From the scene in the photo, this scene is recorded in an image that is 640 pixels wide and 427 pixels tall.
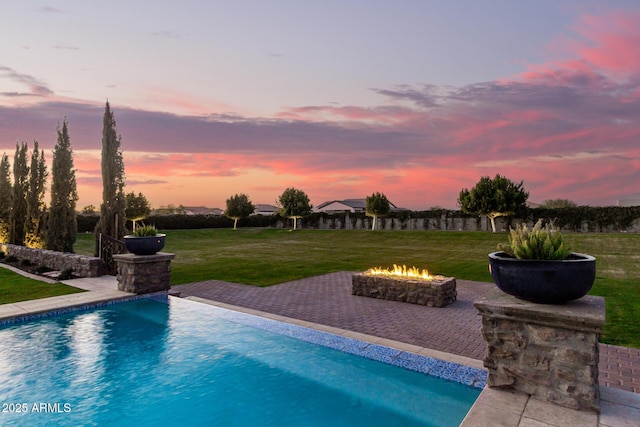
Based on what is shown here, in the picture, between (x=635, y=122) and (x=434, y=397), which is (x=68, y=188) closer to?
(x=434, y=397)

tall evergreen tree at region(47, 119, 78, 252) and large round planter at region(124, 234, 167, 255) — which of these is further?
tall evergreen tree at region(47, 119, 78, 252)

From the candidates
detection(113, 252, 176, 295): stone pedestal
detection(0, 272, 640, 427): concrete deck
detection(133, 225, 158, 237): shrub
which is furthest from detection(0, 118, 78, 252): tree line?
detection(133, 225, 158, 237): shrub

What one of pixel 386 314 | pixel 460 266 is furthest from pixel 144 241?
pixel 460 266

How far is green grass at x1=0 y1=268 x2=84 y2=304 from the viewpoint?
1020 centimetres

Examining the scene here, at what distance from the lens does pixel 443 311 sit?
923cm

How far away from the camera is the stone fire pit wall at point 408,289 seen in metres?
9.72

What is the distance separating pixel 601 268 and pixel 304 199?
38775mm

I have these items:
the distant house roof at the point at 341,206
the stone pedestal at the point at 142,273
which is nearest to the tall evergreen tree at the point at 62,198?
the stone pedestal at the point at 142,273

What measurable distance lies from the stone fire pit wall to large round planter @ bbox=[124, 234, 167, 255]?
19.4 ft

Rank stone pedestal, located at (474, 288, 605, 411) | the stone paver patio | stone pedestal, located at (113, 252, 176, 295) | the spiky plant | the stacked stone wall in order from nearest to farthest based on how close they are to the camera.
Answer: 1. stone pedestal, located at (474, 288, 605, 411)
2. the spiky plant
3. the stone paver patio
4. stone pedestal, located at (113, 252, 176, 295)
5. the stacked stone wall

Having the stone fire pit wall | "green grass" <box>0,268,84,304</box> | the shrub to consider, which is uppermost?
the shrub

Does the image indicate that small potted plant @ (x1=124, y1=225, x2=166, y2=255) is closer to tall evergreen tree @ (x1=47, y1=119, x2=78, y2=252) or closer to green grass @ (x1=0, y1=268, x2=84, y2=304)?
green grass @ (x1=0, y1=268, x2=84, y2=304)

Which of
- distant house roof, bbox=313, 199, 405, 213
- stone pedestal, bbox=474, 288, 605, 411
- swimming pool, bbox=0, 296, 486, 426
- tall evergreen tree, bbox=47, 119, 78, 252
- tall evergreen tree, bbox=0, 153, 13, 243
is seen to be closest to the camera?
stone pedestal, bbox=474, 288, 605, 411

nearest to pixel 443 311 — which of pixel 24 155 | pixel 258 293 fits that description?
pixel 258 293
